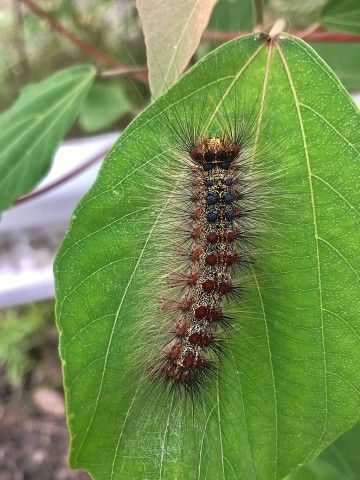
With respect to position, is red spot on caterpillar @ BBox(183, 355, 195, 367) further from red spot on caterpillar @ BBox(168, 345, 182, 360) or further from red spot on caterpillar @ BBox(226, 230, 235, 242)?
red spot on caterpillar @ BBox(226, 230, 235, 242)

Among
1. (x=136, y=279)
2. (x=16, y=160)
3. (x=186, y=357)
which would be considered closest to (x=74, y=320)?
(x=136, y=279)

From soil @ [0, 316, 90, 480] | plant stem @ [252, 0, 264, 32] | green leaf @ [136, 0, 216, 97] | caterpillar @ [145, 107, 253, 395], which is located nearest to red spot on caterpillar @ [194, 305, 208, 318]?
caterpillar @ [145, 107, 253, 395]

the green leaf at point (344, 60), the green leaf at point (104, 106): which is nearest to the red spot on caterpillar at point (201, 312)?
→ the green leaf at point (344, 60)

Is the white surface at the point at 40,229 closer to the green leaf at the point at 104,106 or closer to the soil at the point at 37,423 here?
the green leaf at the point at 104,106

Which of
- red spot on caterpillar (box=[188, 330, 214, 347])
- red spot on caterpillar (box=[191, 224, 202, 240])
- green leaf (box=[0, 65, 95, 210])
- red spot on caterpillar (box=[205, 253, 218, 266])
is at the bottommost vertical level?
red spot on caterpillar (box=[188, 330, 214, 347])

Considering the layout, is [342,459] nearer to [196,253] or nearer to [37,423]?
[196,253]

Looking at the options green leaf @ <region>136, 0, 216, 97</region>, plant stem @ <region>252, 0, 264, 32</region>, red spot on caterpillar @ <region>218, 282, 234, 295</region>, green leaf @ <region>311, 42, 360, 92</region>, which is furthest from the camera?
green leaf @ <region>311, 42, 360, 92</region>

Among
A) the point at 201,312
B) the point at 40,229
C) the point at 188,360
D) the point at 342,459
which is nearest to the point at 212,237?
the point at 201,312
